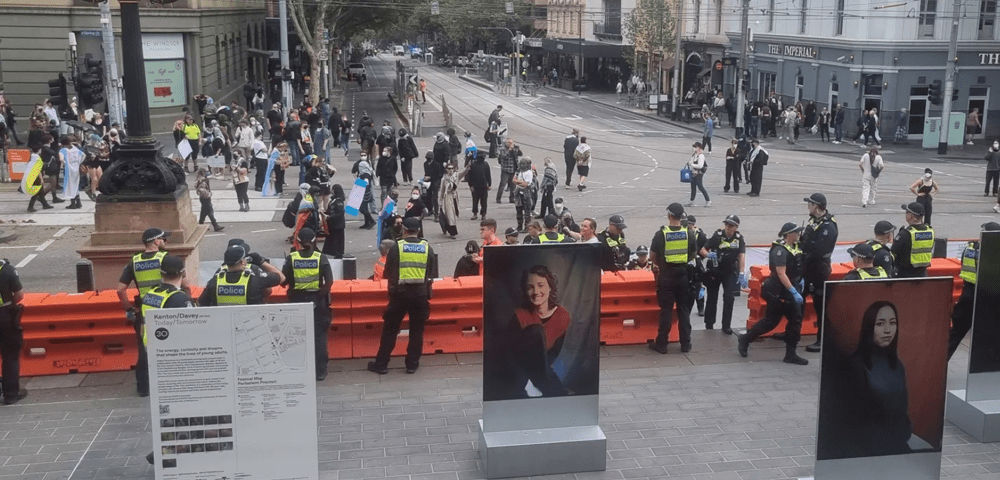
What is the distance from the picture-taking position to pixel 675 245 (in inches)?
427

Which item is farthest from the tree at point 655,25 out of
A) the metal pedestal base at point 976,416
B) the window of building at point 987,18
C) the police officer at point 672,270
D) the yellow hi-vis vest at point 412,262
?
the metal pedestal base at point 976,416

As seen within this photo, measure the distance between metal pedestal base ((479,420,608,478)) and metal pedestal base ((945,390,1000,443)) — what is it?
3.48 m

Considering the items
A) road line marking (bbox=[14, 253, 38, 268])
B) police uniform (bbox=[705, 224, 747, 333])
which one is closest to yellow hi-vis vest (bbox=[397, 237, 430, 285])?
police uniform (bbox=[705, 224, 747, 333])

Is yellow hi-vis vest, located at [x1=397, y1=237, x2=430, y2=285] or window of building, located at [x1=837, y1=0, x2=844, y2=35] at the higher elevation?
window of building, located at [x1=837, y1=0, x2=844, y2=35]

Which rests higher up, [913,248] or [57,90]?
[57,90]

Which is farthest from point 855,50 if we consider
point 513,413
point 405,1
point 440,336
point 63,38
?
point 513,413

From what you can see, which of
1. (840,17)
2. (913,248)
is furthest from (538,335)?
(840,17)

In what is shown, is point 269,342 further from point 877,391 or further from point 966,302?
point 966,302

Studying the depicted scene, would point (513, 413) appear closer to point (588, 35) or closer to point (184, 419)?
point (184, 419)

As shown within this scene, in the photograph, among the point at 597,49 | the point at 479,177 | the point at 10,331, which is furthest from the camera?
the point at 597,49

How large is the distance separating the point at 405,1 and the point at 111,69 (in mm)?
28156

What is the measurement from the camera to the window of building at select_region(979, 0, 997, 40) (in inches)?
1468

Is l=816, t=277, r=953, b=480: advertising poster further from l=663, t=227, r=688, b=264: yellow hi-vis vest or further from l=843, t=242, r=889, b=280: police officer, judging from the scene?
l=663, t=227, r=688, b=264: yellow hi-vis vest

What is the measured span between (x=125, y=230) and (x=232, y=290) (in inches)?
154
